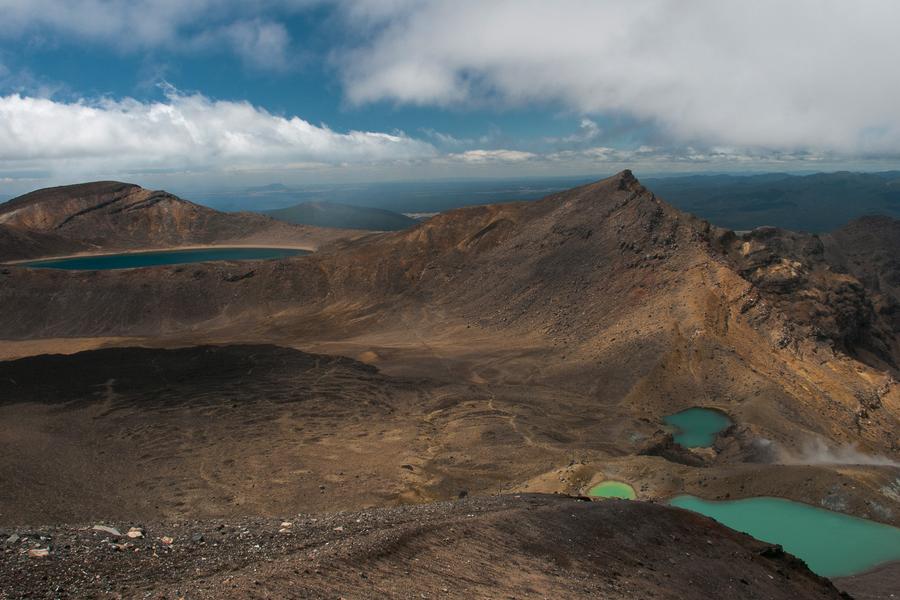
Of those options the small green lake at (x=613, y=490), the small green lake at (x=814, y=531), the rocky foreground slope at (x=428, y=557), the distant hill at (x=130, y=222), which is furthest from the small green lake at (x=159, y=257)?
the rocky foreground slope at (x=428, y=557)

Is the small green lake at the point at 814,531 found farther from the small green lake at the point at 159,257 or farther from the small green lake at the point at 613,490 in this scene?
the small green lake at the point at 159,257

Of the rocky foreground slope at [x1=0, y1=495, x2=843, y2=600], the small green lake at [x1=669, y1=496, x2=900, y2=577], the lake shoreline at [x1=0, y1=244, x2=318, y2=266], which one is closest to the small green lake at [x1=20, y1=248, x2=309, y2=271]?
the lake shoreline at [x1=0, y1=244, x2=318, y2=266]

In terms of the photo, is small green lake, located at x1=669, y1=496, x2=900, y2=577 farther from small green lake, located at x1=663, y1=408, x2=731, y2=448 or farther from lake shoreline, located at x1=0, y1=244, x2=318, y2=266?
lake shoreline, located at x1=0, y1=244, x2=318, y2=266

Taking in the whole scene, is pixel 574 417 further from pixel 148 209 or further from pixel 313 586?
pixel 148 209

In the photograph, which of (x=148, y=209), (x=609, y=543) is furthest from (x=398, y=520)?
(x=148, y=209)

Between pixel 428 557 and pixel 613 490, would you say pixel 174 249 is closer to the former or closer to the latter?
pixel 613 490

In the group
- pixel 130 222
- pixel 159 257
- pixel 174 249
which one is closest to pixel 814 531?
pixel 159 257
